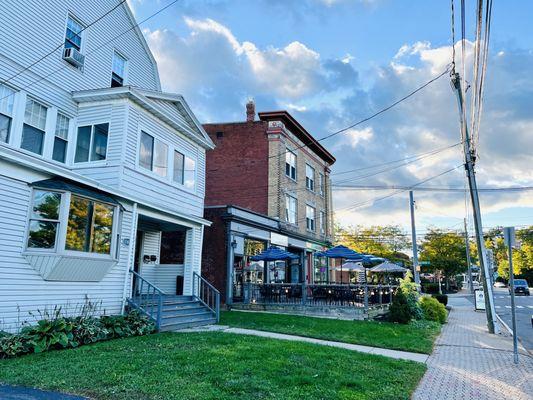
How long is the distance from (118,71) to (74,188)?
7918 millimetres

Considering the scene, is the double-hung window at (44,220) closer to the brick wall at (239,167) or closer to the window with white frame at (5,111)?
the window with white frame at (5,111)

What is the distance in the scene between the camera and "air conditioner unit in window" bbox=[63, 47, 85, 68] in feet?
44.5

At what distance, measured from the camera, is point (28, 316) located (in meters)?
9.57

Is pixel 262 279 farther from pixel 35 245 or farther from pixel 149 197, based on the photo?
pixel 35 245

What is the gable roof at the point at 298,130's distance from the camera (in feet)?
89.7

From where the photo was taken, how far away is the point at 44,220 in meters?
9.85

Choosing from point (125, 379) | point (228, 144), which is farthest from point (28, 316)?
point (228, 144)

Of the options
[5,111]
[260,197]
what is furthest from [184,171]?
[260,197]

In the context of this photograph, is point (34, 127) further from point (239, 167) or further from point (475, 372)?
point (239, 167)

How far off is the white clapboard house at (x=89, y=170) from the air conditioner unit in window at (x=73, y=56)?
0.04 m

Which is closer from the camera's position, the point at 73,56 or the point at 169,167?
the point at 73,56

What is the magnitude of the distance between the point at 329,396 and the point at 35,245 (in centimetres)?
766

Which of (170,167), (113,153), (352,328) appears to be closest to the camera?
(113,153)

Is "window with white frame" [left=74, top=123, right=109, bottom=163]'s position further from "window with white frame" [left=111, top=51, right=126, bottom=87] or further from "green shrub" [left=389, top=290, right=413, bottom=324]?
"green shrub" [left=389, top=290, right=413, bottom=324]
